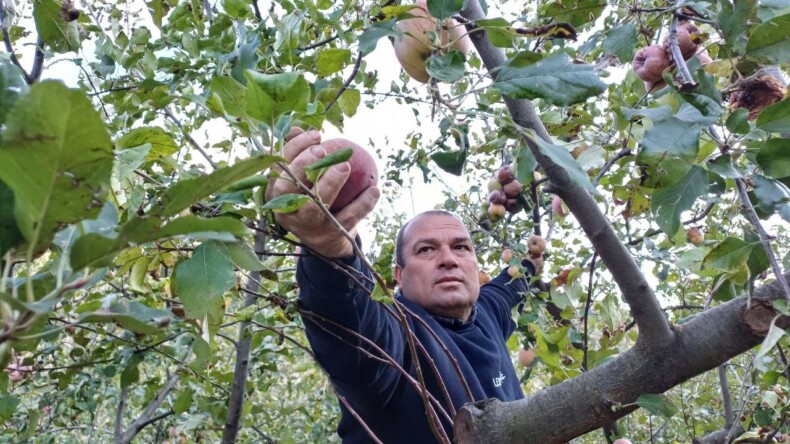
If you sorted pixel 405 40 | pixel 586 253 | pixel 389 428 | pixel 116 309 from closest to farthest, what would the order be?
pixel 116 309
pixel 389 428
pixel 405 40
pixel 586 253

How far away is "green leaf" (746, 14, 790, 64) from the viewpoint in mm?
976

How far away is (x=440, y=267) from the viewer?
2.29 m

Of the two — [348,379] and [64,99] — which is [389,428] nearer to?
[348,379]

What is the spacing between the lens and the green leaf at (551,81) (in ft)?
3.16

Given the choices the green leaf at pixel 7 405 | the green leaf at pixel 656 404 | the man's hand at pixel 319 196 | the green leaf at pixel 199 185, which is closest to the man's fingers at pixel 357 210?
the man's hand at pixel 319 196

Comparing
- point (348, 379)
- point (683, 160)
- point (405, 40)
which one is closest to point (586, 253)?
point (405, 40)

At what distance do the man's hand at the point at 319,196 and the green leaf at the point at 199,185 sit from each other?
43cm

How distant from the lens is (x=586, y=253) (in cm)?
→ 253

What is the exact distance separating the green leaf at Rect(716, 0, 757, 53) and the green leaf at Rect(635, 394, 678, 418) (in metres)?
0.59

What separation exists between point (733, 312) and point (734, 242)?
0.39ft

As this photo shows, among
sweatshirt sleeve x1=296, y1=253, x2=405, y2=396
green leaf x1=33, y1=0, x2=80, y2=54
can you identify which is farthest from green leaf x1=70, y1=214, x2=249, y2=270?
green leaf x1=33, y1=0, x2=80, y2=54

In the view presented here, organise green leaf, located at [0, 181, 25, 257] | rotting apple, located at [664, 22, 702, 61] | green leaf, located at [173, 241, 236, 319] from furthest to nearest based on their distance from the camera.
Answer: rotting apple, located at [664, 22, 702, 61] < green leaf, located at [173, 241, 236, 319] < green leaf, located at [0, 181, 25, 257]

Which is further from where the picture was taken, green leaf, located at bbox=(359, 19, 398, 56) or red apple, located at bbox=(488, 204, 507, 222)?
red apple, located at bbox=(488, 204, 507, 222)

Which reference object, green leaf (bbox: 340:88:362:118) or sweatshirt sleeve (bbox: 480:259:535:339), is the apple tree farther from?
sweatshirt sleeve (bbox: 480:259:535:339)
